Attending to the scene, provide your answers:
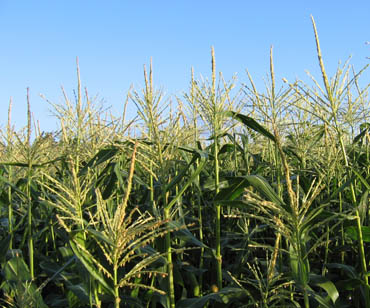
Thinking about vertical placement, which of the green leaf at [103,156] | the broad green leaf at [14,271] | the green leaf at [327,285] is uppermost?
the green leaf at [103,156]

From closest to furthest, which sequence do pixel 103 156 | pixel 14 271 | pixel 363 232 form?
pixel 363 232
pixel 14 271
pixel 103 156

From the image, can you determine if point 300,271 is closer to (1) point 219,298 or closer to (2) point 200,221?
(1) point 219,298

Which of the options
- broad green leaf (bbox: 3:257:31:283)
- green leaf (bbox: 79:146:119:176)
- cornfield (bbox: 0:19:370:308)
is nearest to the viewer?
cornfield (bbox: 0:19:370:308)

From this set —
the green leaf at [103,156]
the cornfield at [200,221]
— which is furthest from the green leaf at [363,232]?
the green leaf at [103,156]

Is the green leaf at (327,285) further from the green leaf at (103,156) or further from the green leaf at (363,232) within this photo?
the green leaf at (103,156)

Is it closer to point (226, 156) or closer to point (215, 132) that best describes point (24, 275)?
point (215, 132)

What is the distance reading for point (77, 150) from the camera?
414 cm

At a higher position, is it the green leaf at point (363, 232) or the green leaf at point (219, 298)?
the green leaf at point (363, 232)

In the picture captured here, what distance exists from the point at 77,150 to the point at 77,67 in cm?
88

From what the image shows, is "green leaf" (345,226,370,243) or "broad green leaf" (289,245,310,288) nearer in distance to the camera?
"broad green leaf" (289,245,310,288)

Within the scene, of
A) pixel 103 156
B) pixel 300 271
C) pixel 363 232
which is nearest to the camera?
pixel 300 271

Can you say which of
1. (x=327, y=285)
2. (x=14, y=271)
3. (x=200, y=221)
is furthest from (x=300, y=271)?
(x=14, y=271)

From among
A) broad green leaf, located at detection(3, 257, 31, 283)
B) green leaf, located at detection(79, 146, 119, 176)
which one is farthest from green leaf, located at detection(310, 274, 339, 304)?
broad green leaf, located at detection(3, 257, 31, 283)

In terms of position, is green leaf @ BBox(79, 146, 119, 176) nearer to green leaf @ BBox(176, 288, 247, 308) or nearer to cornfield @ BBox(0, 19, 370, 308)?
cornfield @ BBox(0, 19, 370, 308)
